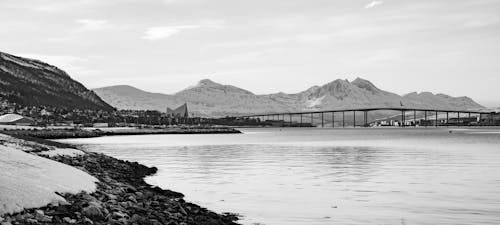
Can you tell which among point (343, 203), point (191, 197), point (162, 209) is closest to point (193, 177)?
point (191, 197)

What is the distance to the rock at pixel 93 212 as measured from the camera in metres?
15.8

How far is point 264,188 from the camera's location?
2978 cm

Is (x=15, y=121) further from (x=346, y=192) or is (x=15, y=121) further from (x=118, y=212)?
(x=118, y=212)

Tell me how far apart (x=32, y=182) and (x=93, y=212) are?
252 centimetres

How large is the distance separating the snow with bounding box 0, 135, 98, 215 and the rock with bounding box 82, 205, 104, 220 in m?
0.83

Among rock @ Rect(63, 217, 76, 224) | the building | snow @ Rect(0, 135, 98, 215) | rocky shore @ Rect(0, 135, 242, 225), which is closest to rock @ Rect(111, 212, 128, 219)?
rocky shore @ Rect(0, 135, 242, 225)

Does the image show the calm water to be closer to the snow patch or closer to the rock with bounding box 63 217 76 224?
the snow patch

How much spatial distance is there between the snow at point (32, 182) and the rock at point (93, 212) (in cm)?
83

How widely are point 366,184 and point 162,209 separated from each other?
46.7ft

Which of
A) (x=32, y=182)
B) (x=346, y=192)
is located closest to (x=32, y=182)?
(x=32, y=182)

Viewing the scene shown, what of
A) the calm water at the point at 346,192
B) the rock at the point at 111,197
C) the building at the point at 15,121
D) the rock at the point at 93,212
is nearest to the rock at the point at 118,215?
the rock at the point at 93,212

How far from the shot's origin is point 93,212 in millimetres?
16078

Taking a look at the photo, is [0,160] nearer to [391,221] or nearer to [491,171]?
[391,221]

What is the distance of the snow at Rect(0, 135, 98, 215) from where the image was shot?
15.0 metres
